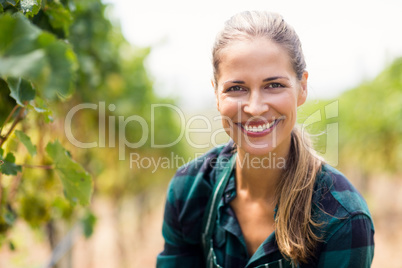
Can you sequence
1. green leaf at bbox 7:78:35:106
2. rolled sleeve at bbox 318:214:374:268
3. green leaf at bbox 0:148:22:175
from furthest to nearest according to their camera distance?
rolled sleeve at bbox 318:214:374:268
green leaf at bbox 0:148:22:175
green leaf at bbox 7:78:35:106

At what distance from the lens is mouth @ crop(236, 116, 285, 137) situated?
4.43 ft

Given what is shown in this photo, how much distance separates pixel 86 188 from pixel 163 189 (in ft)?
34.3

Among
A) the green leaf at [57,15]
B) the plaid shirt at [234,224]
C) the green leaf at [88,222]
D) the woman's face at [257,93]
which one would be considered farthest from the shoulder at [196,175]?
the green leaf at [88,222]

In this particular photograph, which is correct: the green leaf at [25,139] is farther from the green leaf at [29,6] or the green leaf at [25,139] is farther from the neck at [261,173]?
the neck at [261,173]

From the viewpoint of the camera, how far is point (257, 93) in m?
1.30

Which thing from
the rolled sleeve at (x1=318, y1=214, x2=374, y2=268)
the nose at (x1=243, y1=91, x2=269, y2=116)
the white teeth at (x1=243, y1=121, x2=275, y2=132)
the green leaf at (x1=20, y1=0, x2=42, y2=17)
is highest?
the green leaf at (x1=20, y1=0, x2=42, y2=17)

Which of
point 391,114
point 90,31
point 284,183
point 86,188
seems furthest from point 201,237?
point 391,114

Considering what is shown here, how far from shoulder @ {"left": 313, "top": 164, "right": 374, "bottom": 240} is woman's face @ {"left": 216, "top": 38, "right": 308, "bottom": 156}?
0.24 metres

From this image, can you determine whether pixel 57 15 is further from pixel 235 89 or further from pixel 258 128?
pixel 258 128

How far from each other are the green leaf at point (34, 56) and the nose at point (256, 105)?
2.64 feet

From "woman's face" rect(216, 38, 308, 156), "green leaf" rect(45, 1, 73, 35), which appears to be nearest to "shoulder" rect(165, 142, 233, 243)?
"woman's face" rect(216, 38, 308, 156)

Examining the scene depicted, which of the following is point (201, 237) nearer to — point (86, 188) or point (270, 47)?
point (86, 188)

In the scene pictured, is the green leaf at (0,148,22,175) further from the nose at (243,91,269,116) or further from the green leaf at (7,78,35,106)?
the nose at (243,91,269,116)
